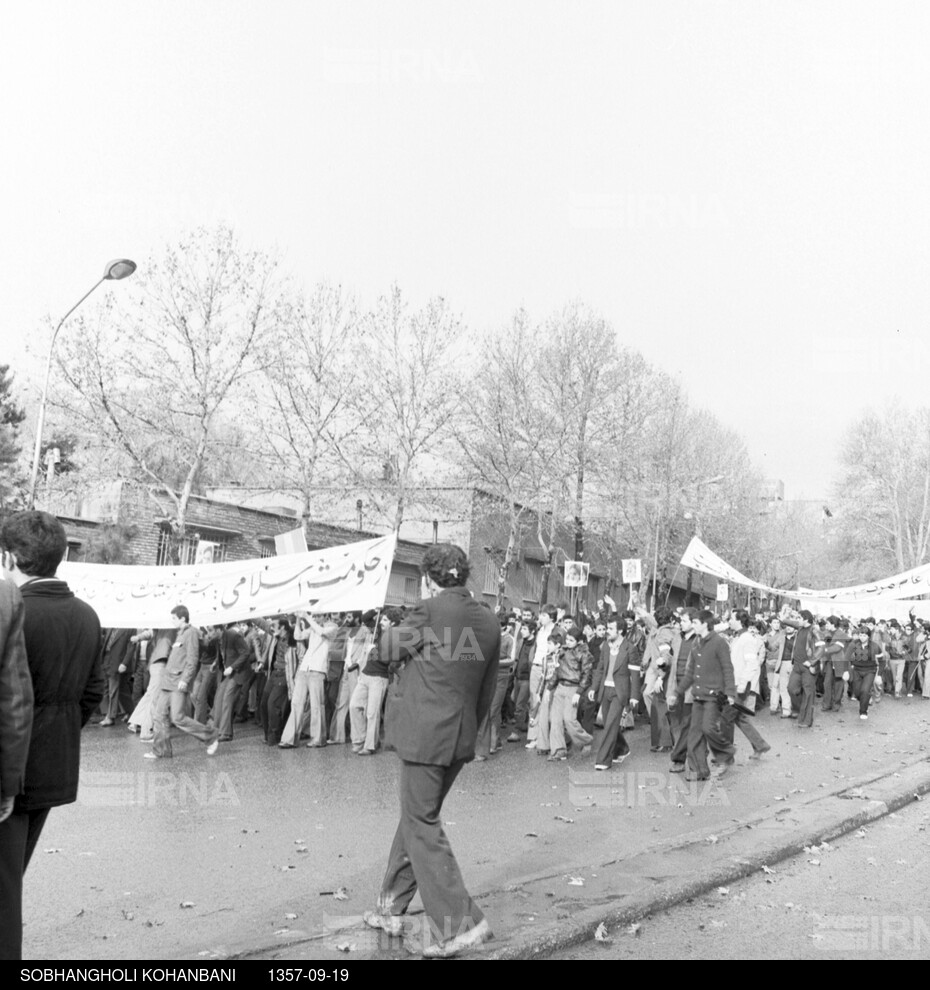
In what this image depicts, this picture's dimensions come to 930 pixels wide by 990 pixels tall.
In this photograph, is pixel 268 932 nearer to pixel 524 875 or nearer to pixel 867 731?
pixel 524 875

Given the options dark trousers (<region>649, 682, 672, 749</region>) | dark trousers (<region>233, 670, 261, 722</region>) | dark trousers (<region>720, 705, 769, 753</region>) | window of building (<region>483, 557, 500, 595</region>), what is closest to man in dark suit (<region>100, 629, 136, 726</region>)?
dark trousers (<region>233, 670, 261, 722</region>)

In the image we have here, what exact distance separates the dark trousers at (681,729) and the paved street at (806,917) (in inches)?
179

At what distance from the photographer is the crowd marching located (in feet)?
38.0

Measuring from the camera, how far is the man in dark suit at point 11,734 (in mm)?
3430

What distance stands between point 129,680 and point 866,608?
26.1m

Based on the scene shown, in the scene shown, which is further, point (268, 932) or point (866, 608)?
point (866, 608)

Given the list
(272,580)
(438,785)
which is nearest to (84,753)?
(272,580)

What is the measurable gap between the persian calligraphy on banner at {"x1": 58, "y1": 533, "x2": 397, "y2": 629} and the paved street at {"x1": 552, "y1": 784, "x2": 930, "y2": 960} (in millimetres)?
6265

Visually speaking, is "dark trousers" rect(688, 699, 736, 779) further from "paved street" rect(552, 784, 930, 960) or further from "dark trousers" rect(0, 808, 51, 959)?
"dark trousers" rect(0, 808, 51, 959)

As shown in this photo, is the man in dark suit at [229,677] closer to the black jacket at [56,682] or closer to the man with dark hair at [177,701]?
the man with dark hair at [177,701]

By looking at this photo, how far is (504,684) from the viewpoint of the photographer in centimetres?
1395

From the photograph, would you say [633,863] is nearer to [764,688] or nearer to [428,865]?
[428,865]

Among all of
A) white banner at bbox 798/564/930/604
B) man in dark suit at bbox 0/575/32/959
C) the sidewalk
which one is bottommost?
the sidewalk

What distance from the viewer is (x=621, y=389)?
118ft
